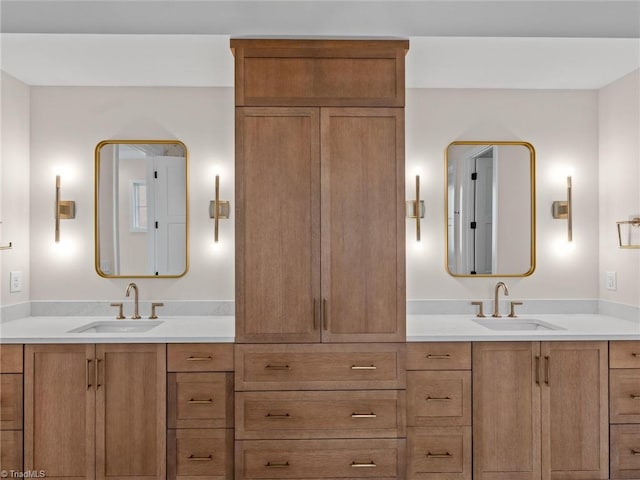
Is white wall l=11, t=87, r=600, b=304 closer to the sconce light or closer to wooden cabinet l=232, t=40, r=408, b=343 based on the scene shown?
the sconce light

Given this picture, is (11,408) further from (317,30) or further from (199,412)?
(317,30)

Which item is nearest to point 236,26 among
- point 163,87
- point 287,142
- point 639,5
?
point 287,142

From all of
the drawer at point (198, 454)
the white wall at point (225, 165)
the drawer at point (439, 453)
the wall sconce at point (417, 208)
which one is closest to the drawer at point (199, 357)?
the drawer at point (198, 454)

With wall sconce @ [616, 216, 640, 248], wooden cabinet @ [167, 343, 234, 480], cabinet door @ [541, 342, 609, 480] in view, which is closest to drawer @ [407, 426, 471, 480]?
cabinet door @ [541, 342, 609, 480]

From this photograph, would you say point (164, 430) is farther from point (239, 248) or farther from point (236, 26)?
point (236, 26)

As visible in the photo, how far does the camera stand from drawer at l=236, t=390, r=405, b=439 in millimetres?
2330

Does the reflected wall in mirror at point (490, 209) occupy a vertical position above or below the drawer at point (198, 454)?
above

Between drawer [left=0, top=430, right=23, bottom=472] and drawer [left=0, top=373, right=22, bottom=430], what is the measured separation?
0.03 meters

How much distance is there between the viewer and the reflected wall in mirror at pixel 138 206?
119 inches

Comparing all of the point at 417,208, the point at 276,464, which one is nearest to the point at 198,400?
the point at 276,464

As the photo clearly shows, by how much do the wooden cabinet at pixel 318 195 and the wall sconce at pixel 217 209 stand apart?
2.34ft

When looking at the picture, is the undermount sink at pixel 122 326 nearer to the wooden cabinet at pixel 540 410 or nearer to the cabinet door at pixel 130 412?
the cabinet door at pixel 130 412

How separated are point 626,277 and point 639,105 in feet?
3.27

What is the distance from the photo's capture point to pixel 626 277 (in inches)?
112
